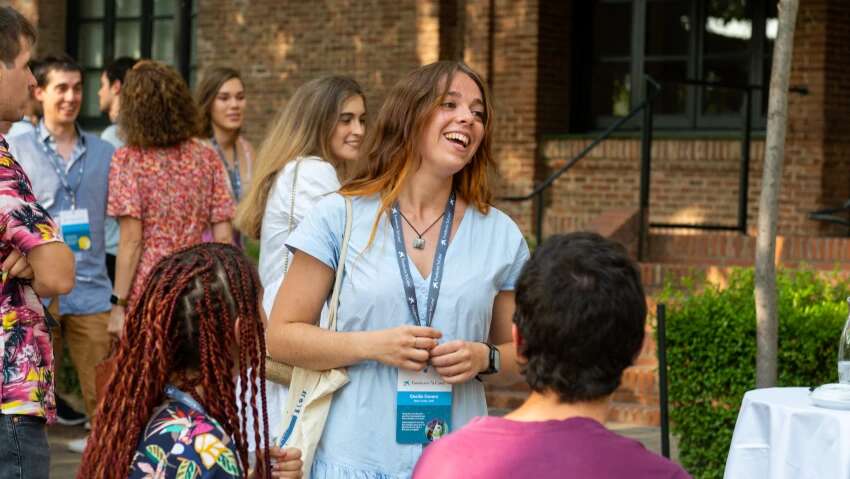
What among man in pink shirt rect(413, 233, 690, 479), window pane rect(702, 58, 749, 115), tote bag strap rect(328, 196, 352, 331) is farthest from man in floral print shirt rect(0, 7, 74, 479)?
window pane rect(702, 58, 749, 115)

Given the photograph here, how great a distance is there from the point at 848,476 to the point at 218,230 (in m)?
3.51

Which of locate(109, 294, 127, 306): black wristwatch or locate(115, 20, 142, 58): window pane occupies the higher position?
locate(115, 20, 142, 58): window pane

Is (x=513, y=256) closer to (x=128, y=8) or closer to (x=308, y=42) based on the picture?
(x=308, y=42)

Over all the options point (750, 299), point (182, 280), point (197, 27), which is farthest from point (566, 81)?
point (182, 280)

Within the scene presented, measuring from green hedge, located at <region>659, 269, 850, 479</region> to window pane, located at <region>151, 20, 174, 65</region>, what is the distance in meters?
11.9

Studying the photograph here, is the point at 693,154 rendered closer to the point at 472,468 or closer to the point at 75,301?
the point at 75,301

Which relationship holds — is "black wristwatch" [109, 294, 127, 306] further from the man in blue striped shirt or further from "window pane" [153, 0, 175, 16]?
"window pane" [153, 0, 175, 16]

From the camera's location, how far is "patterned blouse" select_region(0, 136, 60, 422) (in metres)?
3.72

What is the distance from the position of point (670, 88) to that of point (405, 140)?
431 inches

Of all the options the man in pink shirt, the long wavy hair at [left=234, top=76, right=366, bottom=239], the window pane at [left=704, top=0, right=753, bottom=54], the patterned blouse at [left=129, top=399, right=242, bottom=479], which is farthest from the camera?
the window pane at [left=704, top=0, right=753, bottom=54]

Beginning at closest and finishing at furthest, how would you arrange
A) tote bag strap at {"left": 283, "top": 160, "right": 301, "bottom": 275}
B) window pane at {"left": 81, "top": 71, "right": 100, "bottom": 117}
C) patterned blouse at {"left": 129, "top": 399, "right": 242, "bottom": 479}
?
patterned blouse at {"left": 129, "top": 399, "right": 242, "bottom": 479}
tote bag strap at {"left": 283, "top": 160, "right": 301, "bottom": 275}
window pane at {"left": 81, "top": 71, "right": 100, "bottom": 117}

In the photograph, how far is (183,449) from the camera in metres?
2.69

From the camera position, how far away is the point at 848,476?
177 inches

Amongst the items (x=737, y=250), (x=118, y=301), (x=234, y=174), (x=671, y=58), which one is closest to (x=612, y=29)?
(x=671, y=58)
